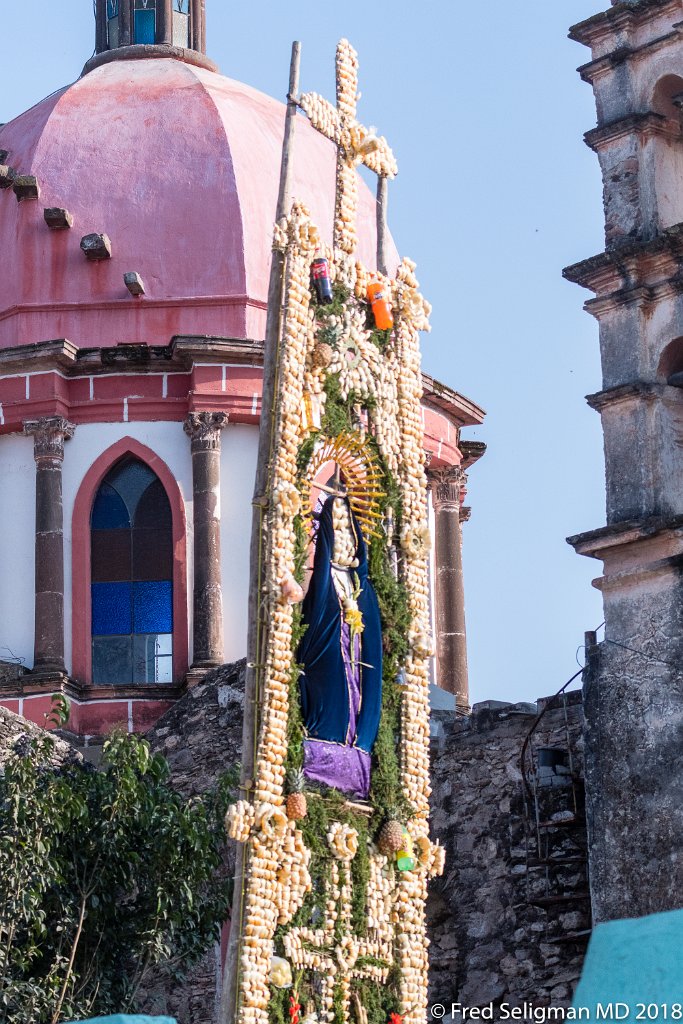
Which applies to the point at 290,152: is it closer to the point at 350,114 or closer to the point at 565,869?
the point at 350,114

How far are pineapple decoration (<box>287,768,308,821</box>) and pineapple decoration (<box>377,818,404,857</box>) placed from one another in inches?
23.9

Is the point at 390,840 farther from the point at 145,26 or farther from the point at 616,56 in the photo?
the point at 145,26

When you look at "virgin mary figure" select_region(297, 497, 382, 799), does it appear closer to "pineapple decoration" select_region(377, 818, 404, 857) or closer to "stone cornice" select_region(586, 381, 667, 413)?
"pineapple decoration" select_region(377, 818, 404, 857)

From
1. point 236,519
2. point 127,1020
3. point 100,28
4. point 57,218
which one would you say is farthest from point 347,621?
point 100,28

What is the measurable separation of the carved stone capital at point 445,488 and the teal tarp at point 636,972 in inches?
436

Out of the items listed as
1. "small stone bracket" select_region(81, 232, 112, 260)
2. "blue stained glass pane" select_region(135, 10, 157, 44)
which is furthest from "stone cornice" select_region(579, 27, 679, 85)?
"blue stained glass pane" select_region(135, 10, 157, 44)

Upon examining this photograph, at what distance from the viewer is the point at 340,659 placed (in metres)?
12.6

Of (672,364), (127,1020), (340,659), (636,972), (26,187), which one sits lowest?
(127,1020)

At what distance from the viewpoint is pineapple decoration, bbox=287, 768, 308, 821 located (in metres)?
12.0

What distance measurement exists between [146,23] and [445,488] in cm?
551

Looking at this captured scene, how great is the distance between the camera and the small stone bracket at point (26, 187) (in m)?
21.9

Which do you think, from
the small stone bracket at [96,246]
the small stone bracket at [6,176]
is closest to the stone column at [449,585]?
the small stone bracket at [96,246]

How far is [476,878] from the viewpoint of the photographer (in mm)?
16344

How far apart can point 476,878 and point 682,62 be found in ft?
18.0
